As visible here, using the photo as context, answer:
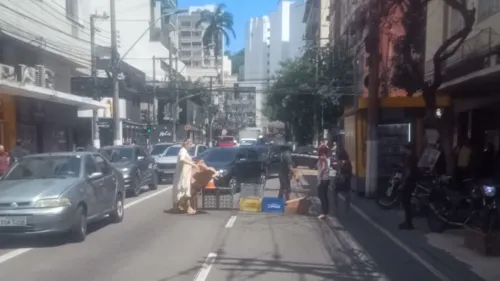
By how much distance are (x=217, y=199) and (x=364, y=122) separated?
6.37 metres

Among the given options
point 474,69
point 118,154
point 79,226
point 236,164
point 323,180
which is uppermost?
point 474,69

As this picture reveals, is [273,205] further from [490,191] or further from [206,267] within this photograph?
[206,267]

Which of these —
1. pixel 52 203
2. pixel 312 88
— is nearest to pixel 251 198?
pixel 52 203

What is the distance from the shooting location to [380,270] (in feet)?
32.8

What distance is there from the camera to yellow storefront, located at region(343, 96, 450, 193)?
1989 centimetres

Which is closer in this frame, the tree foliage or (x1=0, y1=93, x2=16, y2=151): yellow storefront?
(x1=0, y1=93, x2=16, y2=151): yellow storefront

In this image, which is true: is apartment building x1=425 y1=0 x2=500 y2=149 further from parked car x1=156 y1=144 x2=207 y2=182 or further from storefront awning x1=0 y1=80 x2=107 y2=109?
storefront awning x1=0 y1=80 x2=107 y2=109

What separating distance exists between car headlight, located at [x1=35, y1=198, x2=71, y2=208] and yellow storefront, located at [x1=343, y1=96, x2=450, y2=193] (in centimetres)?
1114

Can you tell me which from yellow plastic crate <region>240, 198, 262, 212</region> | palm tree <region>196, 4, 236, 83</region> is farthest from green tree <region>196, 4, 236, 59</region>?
yellow plastic crate <region>240, 198, 262, 212</region>

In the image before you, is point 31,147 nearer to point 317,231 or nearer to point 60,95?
point 60,95

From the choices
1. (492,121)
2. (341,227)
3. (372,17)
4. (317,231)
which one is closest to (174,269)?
(317,231)

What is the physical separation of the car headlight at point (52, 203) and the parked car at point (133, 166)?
30.9 feet

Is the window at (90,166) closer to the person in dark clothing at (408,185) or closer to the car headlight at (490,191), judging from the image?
the person in dark clothing at (408,185)

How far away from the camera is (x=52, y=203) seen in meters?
11.4
